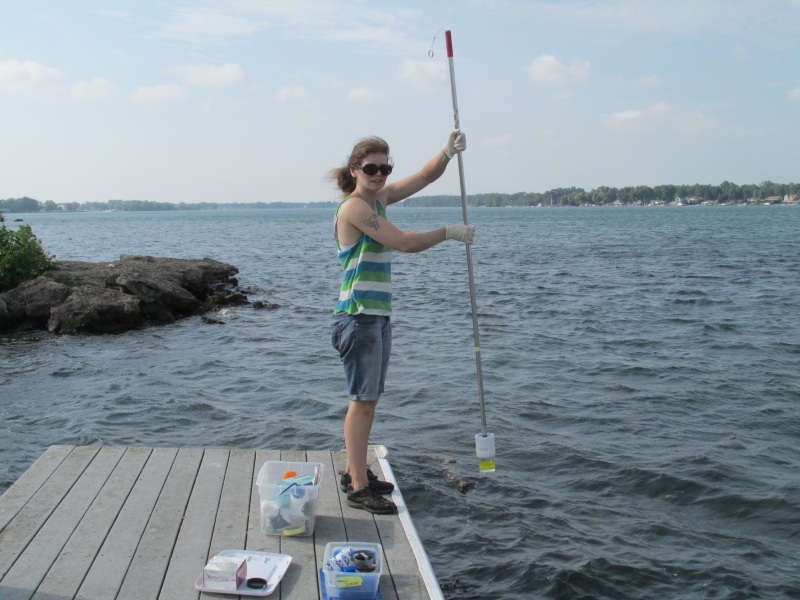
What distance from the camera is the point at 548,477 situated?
7.47 m

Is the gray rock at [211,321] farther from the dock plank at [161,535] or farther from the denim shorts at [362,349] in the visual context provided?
the denim shorts at [362,349]

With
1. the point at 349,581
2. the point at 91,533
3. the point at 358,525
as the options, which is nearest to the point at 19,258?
the point at 91,533

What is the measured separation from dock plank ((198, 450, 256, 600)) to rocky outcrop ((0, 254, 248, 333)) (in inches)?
425

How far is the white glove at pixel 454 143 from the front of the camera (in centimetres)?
507

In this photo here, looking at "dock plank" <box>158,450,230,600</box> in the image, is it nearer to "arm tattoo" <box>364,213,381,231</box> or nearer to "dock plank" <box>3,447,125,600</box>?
"dock plank" <box>3,447,125,600</box>

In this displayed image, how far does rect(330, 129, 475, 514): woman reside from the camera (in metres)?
4.47

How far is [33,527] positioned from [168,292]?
550 inches

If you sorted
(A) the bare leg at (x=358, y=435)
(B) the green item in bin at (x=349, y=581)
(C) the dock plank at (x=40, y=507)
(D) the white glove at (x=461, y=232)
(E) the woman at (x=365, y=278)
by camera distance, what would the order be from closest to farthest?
(B) the green item in bin at (x=349, y=581) < (C) the dock plank at (x=40, y=507) < (E) the woman at (x=365, y=278) < (D) the white glove at (x=461, y=232) < (A) the bare leg at (x=358, y=435)

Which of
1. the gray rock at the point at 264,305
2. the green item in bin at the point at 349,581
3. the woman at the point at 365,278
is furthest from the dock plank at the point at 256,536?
the gray rock at the point at 264,305

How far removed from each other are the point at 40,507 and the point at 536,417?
245 inches

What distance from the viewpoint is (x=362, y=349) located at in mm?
4719

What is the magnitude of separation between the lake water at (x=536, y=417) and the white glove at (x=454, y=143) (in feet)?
10.8

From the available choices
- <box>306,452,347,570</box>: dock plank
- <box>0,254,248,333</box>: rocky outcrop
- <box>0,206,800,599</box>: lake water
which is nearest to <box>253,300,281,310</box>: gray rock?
<box>0,206,800,599</box>: lake water

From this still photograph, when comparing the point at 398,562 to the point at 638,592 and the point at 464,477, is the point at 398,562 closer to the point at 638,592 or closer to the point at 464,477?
the point at 638,592
